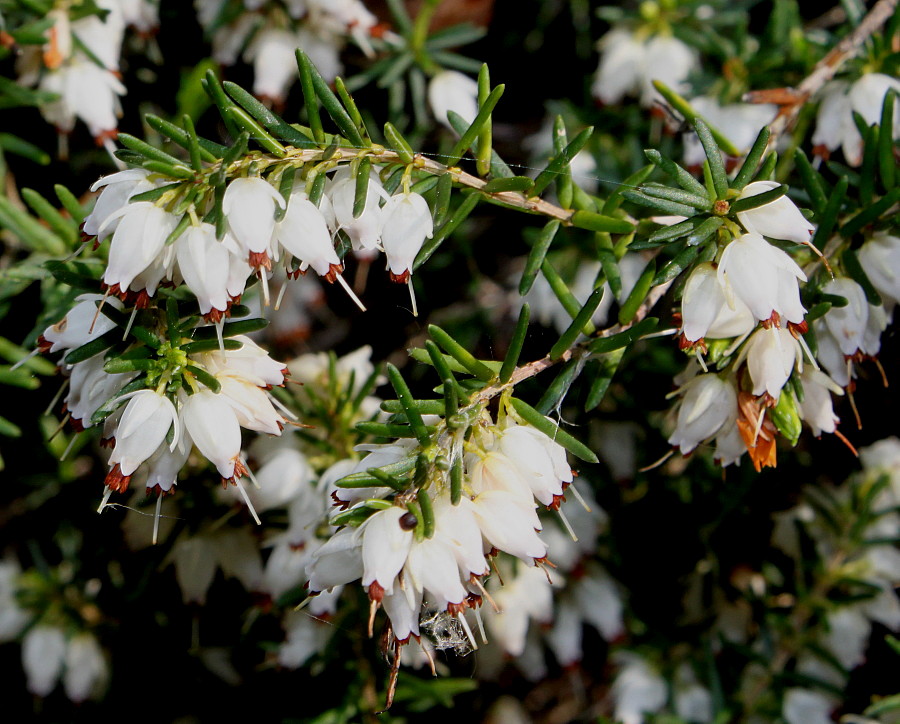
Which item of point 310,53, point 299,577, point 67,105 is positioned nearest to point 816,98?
point 310,53

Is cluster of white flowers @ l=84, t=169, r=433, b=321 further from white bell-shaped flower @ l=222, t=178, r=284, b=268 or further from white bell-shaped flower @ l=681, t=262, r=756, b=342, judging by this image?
white bell-shaped flower @ l=681, t=262, r=756, b=342

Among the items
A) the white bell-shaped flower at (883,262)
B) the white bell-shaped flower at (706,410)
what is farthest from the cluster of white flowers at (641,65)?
the white bell-shaped flower at (706,410)

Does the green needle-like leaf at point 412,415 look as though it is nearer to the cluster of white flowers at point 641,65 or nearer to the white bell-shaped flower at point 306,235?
the white bell-shaped flower at point 306,235

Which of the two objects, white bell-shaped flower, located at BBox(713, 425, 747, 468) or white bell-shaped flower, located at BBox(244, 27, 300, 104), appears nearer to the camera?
white bell-shaped flower, located at BBox(713, 425, 747, 468)

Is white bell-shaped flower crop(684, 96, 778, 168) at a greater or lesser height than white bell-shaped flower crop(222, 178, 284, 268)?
lesser

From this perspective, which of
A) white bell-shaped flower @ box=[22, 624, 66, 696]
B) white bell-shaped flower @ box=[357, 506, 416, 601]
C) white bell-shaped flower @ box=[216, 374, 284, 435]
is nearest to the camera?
white bell-shaped flower @ box=[357, 506, 416, 601]

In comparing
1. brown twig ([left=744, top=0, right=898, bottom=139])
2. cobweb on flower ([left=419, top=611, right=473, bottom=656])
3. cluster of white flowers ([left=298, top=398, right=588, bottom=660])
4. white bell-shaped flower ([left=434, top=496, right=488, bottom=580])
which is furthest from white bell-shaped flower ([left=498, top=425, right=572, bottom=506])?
brown twig ([left=744, top=0, right=898, bottom=139])

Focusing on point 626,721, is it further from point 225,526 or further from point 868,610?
point 225,526
